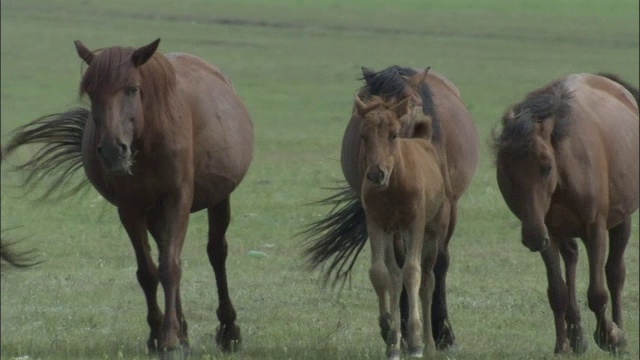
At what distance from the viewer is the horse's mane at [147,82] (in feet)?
24.4

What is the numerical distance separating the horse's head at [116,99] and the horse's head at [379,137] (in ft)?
4.29

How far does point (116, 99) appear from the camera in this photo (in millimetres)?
7426

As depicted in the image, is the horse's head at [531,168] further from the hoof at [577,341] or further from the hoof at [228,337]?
the hoof at [228,337]

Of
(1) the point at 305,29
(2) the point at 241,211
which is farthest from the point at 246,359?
(1) the point at 305,29

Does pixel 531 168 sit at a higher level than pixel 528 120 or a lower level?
lower

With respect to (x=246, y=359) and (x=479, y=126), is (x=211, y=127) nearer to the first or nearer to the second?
(x=246, y=359)

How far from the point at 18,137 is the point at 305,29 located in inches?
1624

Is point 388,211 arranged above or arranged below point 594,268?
above

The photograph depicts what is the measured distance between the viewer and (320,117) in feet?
96.0

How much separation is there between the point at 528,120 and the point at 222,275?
2579mm

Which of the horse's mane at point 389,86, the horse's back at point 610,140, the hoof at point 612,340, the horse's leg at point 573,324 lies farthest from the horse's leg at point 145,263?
the hoof at point 612,340

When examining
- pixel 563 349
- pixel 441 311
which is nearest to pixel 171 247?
pixel 441 311

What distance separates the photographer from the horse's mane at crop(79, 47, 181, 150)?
745 cm

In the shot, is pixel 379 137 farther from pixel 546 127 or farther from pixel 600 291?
pixel 600 291
